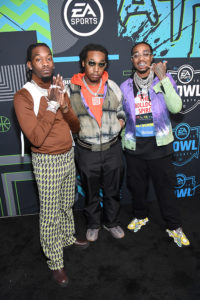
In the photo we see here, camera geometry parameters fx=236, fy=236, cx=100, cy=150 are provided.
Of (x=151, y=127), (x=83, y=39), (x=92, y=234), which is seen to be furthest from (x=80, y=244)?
(x=83, y=39)

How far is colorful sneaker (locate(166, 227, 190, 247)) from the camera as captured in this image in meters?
2.30

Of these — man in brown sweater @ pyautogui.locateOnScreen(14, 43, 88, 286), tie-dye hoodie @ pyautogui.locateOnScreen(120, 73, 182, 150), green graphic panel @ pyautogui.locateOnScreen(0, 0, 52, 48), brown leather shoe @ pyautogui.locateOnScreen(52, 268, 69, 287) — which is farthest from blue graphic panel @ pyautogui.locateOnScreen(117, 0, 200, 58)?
brown leather shoe @ pyautogui.locateOnScreen(52, 268, 69, 287)

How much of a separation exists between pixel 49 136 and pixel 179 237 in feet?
5.29

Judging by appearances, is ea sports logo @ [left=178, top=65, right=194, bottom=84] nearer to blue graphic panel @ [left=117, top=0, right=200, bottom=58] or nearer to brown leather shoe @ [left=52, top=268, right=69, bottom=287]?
blue graphic panel @ [left=117, top=0, right=200, bottom=58]

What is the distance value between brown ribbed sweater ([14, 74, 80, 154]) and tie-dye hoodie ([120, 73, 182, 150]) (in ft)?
1.91

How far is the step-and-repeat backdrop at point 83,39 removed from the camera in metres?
2.42

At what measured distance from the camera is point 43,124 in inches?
63.1

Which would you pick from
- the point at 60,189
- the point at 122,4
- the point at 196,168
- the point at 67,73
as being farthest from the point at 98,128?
the point at 196,168

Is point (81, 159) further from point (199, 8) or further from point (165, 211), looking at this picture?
point (199, 8)

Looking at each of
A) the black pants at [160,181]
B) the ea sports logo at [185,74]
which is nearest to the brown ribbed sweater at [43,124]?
the black pants at [160,181]

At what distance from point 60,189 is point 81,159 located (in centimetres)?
45

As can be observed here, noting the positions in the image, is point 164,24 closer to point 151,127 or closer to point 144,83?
point 144,83

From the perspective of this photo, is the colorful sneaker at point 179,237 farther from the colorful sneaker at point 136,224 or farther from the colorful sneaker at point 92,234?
the colorful sneaker at point 92,234

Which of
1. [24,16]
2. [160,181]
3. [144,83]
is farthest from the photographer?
[24,16]
